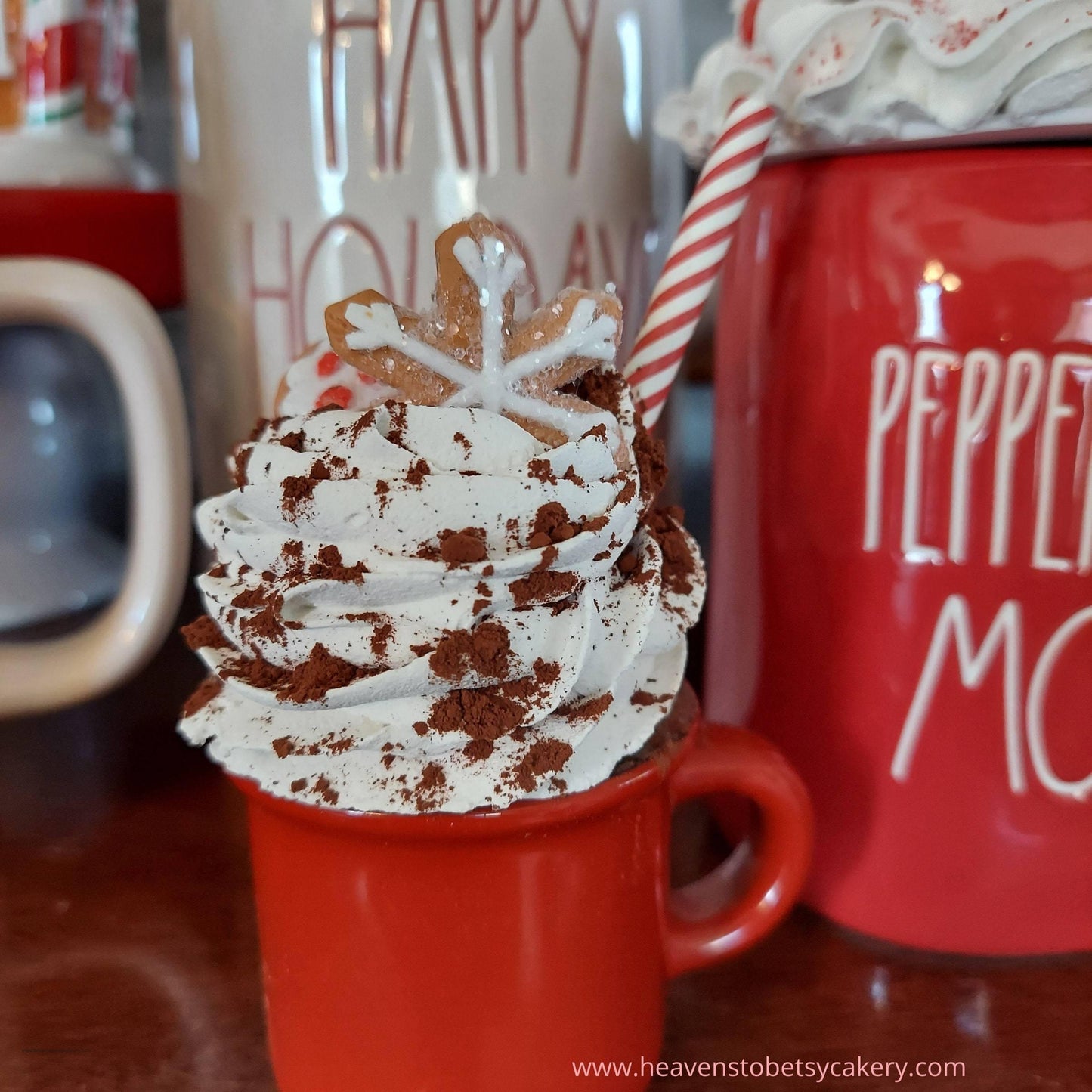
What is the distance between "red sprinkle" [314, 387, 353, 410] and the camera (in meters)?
0.48

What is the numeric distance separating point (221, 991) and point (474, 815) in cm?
24

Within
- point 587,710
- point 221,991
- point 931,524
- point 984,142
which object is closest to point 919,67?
point 984,142

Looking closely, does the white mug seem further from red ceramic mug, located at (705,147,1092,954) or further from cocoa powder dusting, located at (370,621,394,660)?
cocoa powder dusting, located at (370,621,394,660)

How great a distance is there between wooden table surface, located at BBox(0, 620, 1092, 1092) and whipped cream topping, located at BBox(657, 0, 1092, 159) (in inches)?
16.7

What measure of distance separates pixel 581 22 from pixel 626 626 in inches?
16.1

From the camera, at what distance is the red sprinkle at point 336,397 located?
477 mm

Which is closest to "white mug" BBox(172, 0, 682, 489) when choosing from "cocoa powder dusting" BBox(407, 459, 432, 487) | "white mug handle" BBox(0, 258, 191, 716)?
"white mug handle" BBox(0, 258, 191, 716)

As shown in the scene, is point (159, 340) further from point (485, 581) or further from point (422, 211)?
point (485, 581)

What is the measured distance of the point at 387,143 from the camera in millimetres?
604

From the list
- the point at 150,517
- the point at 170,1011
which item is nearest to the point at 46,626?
the point at 150,517

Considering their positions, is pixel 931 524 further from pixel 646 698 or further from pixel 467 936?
pixel 467 936

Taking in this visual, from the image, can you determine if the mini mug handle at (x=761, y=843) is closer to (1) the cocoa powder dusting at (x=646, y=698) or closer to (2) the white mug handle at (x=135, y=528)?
(1) the cocoa powder dusting at (x=646, y=698)

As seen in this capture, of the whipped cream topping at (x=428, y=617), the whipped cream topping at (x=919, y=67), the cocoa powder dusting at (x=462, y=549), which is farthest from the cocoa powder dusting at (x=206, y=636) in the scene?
the whipped cream topping at (x=919, y=67)

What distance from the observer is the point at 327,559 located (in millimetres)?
394
